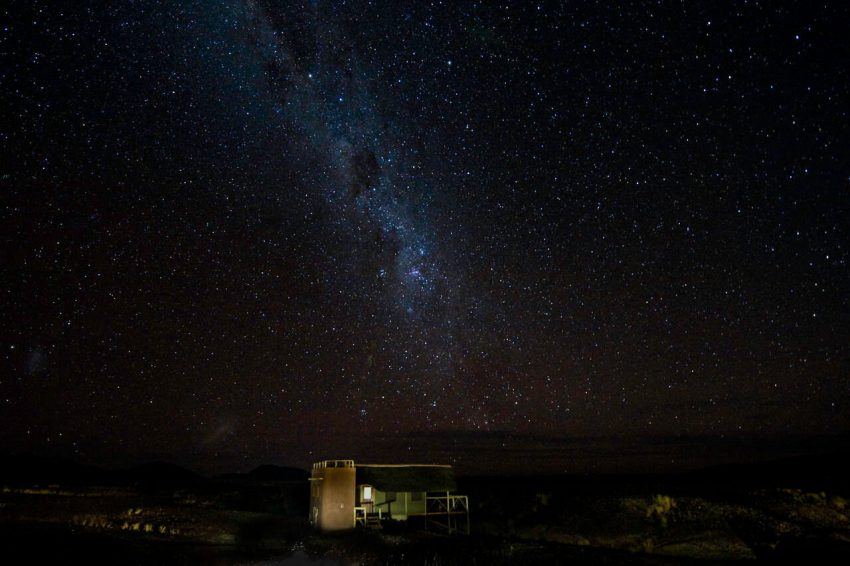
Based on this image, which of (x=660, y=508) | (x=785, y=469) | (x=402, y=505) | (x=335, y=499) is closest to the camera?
(x=335, y=499)

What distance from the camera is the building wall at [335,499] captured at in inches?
1224

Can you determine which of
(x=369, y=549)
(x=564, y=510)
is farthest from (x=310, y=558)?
(x=564, y=510)

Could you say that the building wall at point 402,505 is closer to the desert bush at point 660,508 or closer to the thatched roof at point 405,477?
the thatched roof at point 405,477

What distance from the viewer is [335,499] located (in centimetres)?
3147

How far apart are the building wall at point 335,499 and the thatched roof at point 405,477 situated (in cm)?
217

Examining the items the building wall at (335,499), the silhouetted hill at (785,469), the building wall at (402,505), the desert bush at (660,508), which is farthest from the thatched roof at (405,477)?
the silhouetted hill at (785,469)

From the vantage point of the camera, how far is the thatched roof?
34031 millimetres

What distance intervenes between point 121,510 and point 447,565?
23.1 m

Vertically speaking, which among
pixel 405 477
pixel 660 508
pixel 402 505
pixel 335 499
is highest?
pixel 405 477

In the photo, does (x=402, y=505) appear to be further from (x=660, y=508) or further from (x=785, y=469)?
(x=785, y=469)

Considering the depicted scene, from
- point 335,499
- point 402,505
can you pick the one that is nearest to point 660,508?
point 402,505

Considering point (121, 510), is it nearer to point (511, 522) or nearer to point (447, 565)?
point (447, 565)

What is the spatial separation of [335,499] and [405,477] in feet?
17.3

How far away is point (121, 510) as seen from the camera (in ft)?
113
